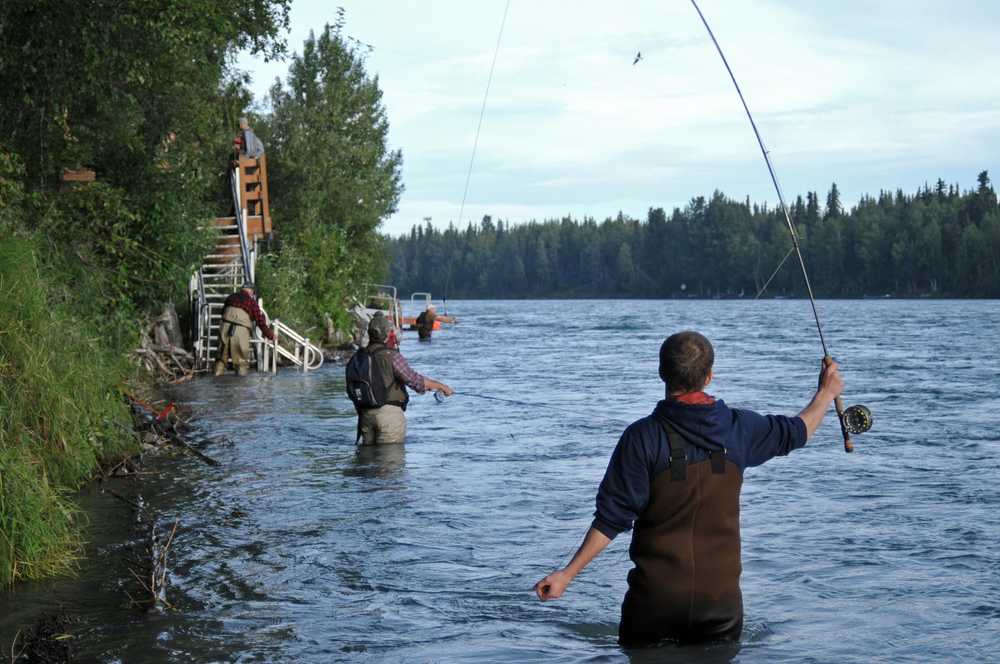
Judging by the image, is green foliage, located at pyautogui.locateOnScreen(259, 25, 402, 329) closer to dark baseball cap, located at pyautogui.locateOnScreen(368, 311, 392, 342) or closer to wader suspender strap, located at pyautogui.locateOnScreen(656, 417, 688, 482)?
dark baseball cap, located at pyautogui.locateOnScreen(368, 311, 392, 342)

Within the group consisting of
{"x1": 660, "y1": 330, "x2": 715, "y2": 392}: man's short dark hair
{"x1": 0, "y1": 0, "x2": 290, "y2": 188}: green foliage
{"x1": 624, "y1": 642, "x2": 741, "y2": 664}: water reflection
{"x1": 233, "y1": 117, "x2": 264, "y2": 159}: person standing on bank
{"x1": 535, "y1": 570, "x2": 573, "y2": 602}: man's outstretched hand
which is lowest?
{"x1": 624, "y1": 642, "x2": 741, "y2": 664}: water reflection

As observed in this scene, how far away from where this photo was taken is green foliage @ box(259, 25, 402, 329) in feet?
123

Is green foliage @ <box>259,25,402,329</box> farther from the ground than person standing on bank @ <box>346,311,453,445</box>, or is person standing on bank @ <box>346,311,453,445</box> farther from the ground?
green foliage @ <box>259,25,402,329</box>

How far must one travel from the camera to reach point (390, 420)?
46.9ft

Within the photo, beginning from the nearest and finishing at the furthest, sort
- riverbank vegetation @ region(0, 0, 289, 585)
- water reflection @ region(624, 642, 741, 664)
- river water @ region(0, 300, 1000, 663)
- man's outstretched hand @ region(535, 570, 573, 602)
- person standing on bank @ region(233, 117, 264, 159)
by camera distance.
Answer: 1. man's outstretched hand @ region(535, 570, 573, 602)
2. water reflection @ region(624, 642, 741, 664)
3. river water @ region(0, 300, 1000, 663)
4. riverbank vegetation @ region(0, 0, 289, 585)
5. person standing on bank @ region(233, 117, 264, 159)

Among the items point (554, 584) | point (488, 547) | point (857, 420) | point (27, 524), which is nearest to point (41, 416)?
point (27, 524)

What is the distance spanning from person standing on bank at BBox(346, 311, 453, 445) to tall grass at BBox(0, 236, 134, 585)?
269 centimetres

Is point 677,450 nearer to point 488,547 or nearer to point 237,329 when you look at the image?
point 488,547

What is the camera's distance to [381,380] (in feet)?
44.2

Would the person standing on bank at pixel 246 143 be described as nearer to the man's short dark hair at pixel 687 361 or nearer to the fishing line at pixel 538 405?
the fishing line at pixel 538 405

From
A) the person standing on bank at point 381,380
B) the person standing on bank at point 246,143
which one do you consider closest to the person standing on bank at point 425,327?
the person standing on bank at point 246,143

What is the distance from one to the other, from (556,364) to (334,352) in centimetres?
672

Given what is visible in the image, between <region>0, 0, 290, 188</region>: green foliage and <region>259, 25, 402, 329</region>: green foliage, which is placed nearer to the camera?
<region>0, 0, 290, 188</region>: green foliage

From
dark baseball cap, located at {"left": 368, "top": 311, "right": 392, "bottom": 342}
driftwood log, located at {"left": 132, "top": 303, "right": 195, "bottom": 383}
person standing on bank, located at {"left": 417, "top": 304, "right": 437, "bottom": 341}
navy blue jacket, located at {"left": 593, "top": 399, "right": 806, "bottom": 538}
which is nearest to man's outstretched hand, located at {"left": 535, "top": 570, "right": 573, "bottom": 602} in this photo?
navy blue jacket, located at {"left": 593, "top": 399, "right": 806, "bottom": 538}
